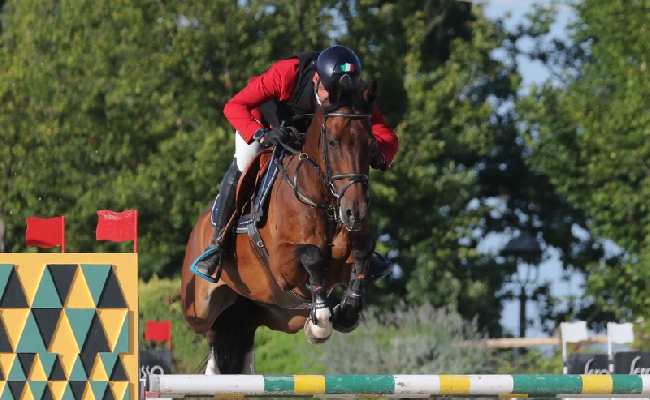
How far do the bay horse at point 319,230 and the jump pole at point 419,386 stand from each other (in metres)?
0.79

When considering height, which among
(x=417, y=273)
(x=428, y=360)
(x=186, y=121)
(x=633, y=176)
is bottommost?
(x=428, y=360)

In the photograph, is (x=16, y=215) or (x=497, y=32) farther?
(x=497, y=32)

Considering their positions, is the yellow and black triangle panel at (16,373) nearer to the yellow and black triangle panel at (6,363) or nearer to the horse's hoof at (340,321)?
the yellow and black triangle panel at (6,363)

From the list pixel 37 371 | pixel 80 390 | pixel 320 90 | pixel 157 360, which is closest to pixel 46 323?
pixel 37 371

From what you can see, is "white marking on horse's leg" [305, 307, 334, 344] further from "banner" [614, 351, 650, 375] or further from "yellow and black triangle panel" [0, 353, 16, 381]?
"banner" [614, 351, 650, 375]

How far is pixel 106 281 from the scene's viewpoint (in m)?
4.65

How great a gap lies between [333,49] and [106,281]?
1.75 m

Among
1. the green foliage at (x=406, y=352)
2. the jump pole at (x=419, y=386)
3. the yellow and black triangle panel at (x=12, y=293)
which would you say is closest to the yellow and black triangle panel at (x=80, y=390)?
the jump pole at (x=419, y=386)

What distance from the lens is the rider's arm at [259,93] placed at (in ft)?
19.7

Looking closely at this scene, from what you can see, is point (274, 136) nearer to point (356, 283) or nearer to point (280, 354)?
point (356, 283)

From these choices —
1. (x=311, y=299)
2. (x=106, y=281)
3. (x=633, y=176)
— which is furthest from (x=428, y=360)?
(x=106, y=281)

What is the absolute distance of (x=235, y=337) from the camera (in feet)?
23.7

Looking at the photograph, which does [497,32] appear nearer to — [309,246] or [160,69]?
[160,69]

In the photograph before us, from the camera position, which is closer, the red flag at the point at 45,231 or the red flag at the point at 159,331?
the red flag at the point at 45,231
